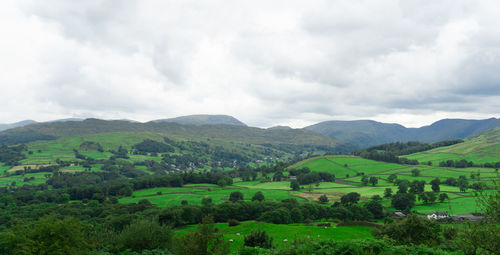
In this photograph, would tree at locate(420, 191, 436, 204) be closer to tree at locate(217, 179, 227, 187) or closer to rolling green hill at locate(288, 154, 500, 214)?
rolling green hill at locate(288, 154, 500, 214)

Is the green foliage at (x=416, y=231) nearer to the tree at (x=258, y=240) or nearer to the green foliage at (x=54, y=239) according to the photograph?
the tree at (x=258, y=240)

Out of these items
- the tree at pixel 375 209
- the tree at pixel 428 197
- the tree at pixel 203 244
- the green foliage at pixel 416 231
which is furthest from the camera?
the tree at pixel 428 197

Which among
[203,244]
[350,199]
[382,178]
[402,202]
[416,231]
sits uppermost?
[203,244]

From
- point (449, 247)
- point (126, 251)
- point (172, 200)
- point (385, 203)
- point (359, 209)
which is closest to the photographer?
point (449, 247)

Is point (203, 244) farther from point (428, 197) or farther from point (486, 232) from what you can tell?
point (428, 197)

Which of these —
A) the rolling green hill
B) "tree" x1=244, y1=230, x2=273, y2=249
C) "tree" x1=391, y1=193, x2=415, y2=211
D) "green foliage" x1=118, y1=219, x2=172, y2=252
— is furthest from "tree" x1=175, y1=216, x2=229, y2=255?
"tree" x1=391, y1=193, x2=415, y2=211

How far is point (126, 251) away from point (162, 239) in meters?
5.09

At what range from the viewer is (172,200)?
106 meters

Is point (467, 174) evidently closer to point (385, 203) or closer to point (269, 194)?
point (385, 203)

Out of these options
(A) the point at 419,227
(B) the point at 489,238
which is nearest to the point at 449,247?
(A) the point at 419,227

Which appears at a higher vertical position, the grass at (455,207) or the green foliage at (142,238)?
the green foliage at (142,238)

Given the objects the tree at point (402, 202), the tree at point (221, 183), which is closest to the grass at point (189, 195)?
the tree at point (221, 183)

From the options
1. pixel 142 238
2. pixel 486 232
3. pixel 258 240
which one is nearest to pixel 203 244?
pixel 258 240

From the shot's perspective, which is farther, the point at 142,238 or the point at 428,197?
the point at 428,197
